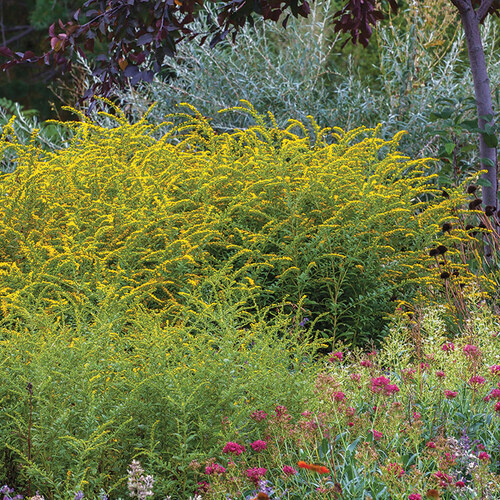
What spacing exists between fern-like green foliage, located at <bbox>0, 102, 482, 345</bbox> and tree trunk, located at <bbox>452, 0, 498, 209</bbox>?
0.49 meters

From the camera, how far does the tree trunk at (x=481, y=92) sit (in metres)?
4.87

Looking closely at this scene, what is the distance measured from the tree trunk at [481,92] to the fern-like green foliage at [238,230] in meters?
0.49

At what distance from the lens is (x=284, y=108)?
730 centimetres

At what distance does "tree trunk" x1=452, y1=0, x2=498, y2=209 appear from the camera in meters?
4.87

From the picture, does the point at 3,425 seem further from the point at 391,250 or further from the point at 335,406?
the point at 391,250

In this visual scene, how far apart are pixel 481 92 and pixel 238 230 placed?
223 centimetres

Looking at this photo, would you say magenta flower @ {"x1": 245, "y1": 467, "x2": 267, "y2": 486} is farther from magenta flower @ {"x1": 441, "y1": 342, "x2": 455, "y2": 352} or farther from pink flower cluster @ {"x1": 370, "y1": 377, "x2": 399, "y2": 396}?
magenta flower @ {"x1": 441, "y1": 342, "x2": 455, "y2": 352}

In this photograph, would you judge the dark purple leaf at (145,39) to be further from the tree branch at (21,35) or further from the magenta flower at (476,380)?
the tree branch at (21,35)

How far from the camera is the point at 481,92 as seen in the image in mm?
4953

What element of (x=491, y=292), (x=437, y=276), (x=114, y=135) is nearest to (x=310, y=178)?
(x=437, y=276)

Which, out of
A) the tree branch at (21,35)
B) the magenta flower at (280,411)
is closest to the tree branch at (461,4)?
the magenta flower at (280,411)

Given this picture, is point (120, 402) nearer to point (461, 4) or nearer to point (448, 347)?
point (448, 347)

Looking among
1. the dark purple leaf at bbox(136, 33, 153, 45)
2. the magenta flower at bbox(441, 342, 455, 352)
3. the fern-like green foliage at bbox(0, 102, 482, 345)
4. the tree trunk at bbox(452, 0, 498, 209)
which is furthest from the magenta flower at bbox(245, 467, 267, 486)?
the tree trunk at bbox(452, 0, 498, 209)

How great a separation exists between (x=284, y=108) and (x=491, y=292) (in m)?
3.61
